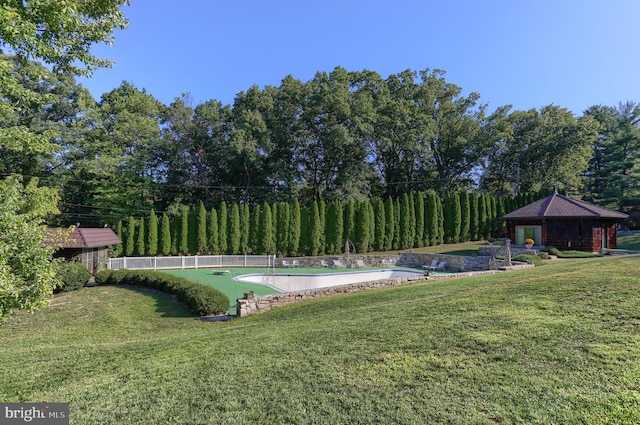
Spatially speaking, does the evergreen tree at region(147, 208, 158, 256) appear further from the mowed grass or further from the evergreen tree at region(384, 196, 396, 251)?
the mowed grass

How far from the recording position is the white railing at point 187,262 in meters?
17.5

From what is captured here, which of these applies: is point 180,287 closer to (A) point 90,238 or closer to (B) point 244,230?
(A) point 90,238

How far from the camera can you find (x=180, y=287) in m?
10.9

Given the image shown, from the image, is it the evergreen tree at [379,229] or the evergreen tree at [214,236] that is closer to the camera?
the evergreen tree at [214,236]

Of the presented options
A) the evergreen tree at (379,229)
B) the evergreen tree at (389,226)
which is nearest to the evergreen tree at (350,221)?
the evergreen tree at (379,229)

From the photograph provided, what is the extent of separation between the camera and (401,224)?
84.4 feet

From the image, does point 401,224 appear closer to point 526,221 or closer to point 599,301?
point 526,221

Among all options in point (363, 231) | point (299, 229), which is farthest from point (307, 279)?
point (363, 231)

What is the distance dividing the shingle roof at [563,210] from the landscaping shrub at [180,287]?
2161 cm

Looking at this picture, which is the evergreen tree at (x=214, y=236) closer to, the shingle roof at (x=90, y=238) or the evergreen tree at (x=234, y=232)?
the evergreen tree at (x=234, y=232)

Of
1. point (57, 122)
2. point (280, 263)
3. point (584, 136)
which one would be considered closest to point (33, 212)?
point (280, 263)

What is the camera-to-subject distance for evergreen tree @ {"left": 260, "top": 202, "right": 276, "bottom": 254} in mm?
23109

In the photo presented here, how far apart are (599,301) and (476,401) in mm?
3431

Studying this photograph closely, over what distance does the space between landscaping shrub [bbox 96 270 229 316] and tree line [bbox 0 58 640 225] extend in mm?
14087
